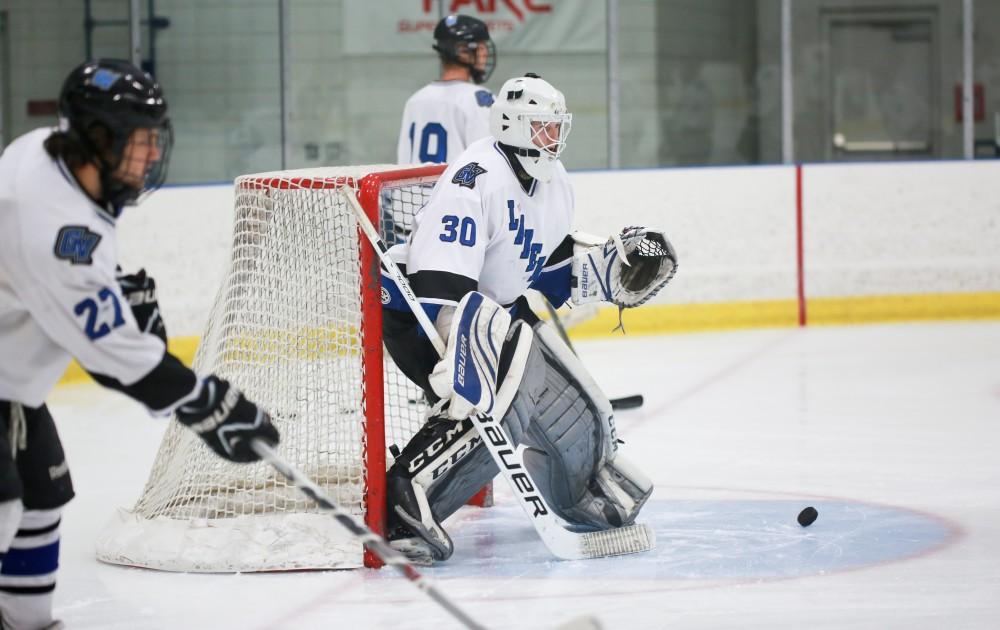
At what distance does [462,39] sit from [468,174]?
7.18 feet

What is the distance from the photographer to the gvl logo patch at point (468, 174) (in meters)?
3.29

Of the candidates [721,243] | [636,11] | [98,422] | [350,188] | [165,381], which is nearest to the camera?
[165,381]

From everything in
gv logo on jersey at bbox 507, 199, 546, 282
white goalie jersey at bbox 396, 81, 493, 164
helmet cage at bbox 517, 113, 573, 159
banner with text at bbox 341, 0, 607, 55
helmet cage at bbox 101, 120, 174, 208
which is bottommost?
gv logo on jersey at bbox 507, 199, 546, 282

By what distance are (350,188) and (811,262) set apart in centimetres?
416

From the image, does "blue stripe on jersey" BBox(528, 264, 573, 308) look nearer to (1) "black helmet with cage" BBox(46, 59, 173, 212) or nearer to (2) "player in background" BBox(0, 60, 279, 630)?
(2) "player in background" BBox(0, 60, 279, 630)

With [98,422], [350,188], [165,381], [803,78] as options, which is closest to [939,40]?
[803,78]

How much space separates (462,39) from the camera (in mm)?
5398

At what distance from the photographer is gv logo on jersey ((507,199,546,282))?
11.0 ft

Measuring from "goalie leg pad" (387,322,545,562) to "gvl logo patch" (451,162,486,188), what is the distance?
0.32 metres

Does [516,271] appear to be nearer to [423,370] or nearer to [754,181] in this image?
[423,370]

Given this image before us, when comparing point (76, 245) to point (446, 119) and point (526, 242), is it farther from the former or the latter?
point (446, 119)

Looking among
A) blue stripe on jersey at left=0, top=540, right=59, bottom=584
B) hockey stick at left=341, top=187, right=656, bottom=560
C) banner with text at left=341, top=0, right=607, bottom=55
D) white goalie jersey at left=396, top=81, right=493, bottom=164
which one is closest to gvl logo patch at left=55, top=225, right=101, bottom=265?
blue stripe on jersey at left=0, top=540, right=59, bottom=584

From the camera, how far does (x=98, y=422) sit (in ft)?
16.9

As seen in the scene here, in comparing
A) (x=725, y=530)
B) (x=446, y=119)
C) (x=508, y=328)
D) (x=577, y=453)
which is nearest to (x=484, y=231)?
(x=508, y=328)
